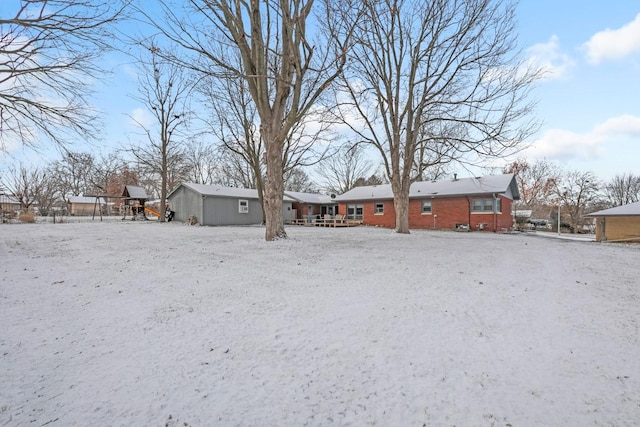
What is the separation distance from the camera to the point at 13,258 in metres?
6.39

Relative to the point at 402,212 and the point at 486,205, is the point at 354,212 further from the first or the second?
the point at 402,212

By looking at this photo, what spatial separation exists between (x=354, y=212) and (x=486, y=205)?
11.6 meters

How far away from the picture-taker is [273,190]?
996cm

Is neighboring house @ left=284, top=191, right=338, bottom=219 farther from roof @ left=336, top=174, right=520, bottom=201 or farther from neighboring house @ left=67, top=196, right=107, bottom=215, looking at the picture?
neighboring house @ left=67, top=196, right=107, bottom=215

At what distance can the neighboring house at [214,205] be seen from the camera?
23219 mm

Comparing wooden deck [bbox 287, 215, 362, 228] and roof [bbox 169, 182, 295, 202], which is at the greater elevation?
roof [bbox 169, 182, 295, 202]

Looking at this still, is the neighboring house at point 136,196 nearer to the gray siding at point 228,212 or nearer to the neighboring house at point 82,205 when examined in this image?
the gray siding at point 228,212

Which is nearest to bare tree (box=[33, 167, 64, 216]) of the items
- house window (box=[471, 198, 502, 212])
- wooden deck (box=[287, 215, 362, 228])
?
wooden deck (box=[287, 215, 362, 228])

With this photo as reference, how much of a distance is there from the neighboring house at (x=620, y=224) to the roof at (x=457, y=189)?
544 centimetres

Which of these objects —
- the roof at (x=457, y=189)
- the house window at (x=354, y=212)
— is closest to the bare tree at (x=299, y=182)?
the house window at (x=354, y=212)

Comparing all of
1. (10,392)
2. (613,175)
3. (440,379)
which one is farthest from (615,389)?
(613,175)

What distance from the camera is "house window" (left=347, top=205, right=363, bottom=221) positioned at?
28109 mm

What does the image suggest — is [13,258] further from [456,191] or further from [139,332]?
[456,191]

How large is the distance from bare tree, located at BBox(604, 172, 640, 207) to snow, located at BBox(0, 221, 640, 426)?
60.4m
